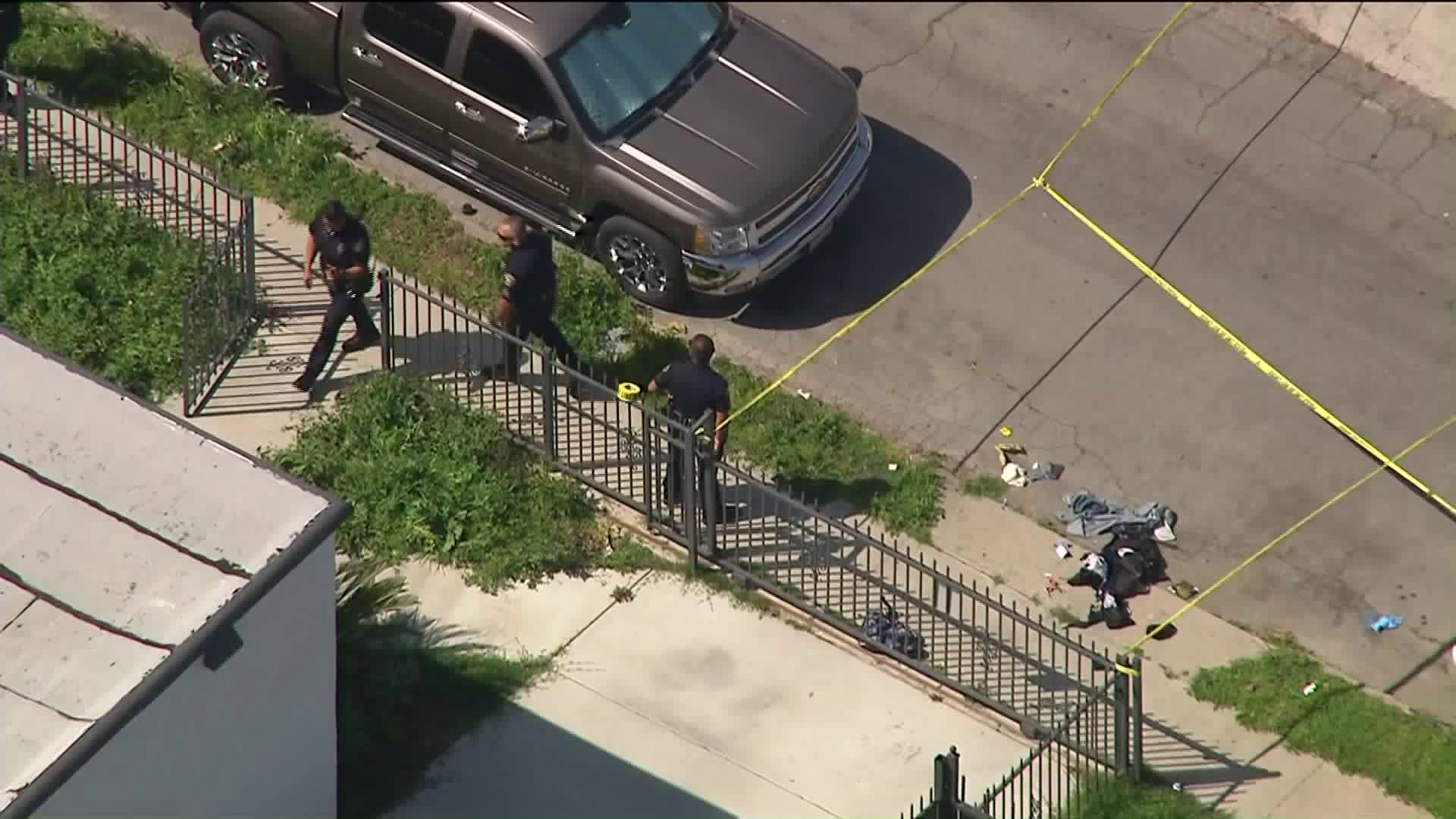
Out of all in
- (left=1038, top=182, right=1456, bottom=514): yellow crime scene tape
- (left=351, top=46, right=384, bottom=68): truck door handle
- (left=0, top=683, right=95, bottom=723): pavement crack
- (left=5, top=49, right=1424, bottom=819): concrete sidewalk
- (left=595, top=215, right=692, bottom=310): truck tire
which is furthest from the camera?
(left=351, top=46, right=384, bottom=68): truck door handle

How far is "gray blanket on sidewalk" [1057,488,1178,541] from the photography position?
48.5ft

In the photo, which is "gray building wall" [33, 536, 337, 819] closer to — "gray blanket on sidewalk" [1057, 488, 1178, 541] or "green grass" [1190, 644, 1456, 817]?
"gray blanket on sidewalk" [1057, 488, 1178, 541]

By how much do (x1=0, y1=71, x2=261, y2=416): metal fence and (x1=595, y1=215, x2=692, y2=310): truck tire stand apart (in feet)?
7.78

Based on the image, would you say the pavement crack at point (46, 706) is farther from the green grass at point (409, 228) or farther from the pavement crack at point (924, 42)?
the pavement crack at point (924, 42)

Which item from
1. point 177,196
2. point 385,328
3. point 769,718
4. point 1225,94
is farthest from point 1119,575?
point 177,196

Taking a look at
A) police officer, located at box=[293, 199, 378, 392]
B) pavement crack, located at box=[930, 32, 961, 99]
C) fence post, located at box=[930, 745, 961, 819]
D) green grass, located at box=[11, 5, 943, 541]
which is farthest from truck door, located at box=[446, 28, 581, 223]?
fence post, located at box=[930, 745, 961, 819]

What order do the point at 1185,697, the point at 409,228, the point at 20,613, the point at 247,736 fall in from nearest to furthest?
1. the point at 20,613
2. the point at 247,736
3. the point at 1185,697
4. the point at 409,228

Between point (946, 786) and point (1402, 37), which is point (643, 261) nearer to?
point (946, 786)

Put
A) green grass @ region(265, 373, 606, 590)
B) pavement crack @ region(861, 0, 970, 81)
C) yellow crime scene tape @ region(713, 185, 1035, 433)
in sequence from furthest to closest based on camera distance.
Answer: pavement crack @ region(861, 0, 970, 81), yellow crime scene tape @ region(713, 185, 1035, 433), green grass @ region(265, 373, 606, 590)

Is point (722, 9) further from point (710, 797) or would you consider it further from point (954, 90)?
point (710, 797)

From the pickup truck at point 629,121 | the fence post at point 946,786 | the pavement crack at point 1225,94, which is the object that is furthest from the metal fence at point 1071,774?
the pavement crack at point 1225,94

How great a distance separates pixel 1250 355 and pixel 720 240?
3626mm

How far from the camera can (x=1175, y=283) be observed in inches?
659

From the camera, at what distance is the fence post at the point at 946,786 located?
39.3 ft
